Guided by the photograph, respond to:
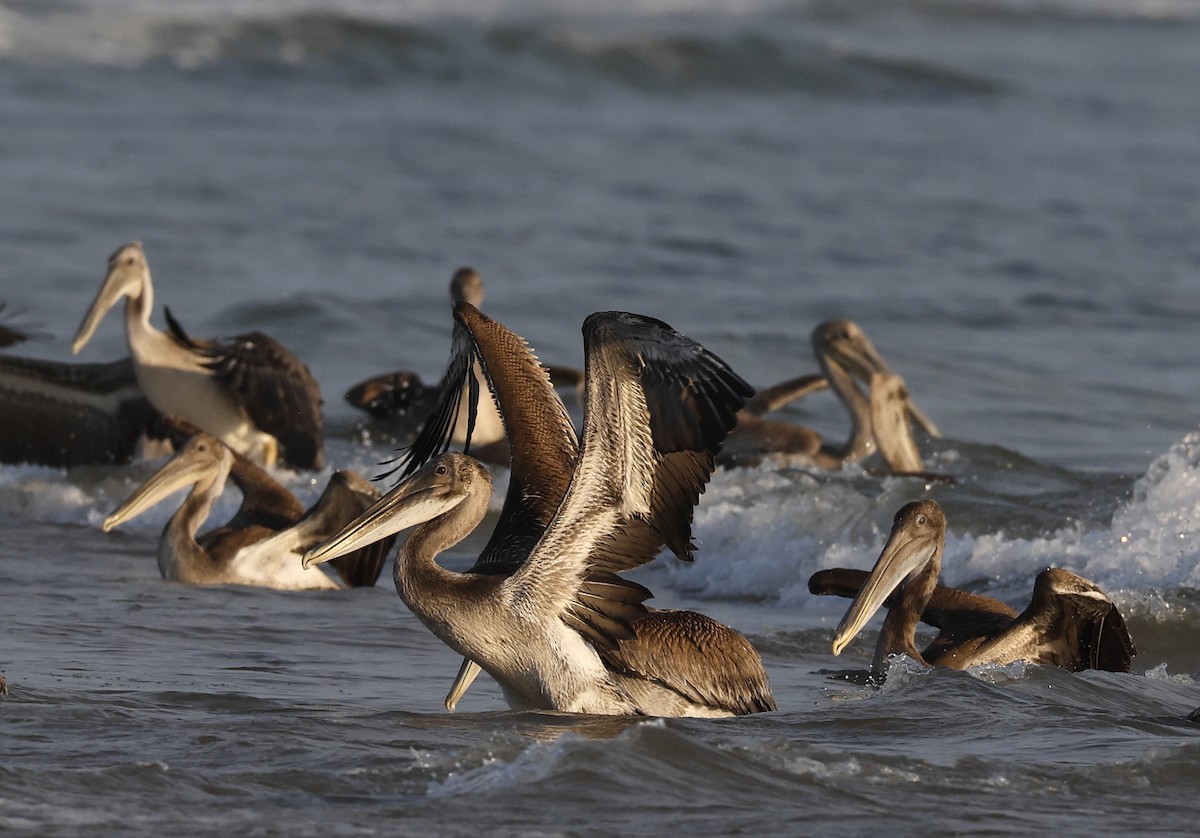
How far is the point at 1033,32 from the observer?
42.3m

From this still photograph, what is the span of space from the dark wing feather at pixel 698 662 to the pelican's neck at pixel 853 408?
5.41 metres

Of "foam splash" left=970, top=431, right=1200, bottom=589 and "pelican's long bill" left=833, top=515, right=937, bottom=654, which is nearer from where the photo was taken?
Result: "pelican's long bill" left=833, top=515, right=937, bottom=654

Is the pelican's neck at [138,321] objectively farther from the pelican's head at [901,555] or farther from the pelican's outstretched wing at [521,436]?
the pelican's head at [901,555]

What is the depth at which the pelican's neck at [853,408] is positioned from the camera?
38.9ft

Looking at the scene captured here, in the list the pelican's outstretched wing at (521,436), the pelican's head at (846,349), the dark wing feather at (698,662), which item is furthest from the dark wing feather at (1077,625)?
the pelican's head at (846,349)

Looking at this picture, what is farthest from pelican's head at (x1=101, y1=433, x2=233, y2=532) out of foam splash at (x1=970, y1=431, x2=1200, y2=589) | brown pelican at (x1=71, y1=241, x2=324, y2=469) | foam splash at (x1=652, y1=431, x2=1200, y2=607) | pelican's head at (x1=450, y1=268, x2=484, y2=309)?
pelican's head at (x1=450, y1=268, x2=484, y2=309)

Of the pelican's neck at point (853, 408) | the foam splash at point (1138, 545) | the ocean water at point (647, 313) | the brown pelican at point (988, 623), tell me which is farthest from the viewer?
the pelican's neck at point (853, 408)

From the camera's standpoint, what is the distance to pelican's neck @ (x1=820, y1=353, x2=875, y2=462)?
1184cm

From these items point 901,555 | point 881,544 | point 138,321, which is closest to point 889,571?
point 901,555

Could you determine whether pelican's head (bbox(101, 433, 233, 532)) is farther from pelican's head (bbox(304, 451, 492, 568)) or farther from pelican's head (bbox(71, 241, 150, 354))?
pelican's head (bbox(304, 451, 492, 568))

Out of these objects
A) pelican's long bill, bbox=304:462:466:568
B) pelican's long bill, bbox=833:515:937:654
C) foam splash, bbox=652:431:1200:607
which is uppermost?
pelican's long bill, bbox=304:462:466:568

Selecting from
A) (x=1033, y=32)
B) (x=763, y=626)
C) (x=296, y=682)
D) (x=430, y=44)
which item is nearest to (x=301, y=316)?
(x=763, y=626)

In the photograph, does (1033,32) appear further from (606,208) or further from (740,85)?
(606,208)

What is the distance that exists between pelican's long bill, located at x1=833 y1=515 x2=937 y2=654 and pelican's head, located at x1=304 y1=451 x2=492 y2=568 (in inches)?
51.8
